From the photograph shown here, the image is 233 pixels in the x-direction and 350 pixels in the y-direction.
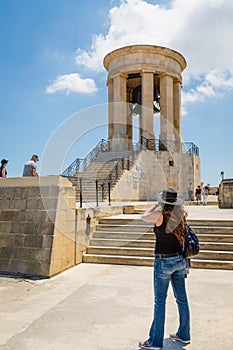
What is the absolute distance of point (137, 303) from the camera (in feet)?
14.1

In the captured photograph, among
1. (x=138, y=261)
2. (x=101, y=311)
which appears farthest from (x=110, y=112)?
(x=101, y=311)

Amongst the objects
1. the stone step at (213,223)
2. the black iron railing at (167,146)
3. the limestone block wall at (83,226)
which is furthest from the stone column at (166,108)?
the limestone block wall at (83,226)

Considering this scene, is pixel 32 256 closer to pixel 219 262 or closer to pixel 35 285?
pixel 35 285

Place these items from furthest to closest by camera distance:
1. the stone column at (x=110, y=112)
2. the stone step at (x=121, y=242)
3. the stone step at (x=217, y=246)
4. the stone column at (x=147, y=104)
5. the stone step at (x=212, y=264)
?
the stone column at (x=110, y=112), the stone column at (x=147, y=104), the stone step at (x=121, y=242), the stone step at (x=217, y=246), the stone step at (x=212, y=264)

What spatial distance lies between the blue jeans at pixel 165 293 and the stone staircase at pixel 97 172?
11.0 meters

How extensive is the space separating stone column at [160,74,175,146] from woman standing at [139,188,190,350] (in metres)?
20.1

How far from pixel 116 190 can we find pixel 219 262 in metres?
9.41

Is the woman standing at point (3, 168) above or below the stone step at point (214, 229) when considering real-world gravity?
above

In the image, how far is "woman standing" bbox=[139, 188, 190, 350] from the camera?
9.84ft

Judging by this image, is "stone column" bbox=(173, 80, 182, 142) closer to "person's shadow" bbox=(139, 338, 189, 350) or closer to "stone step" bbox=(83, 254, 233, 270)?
"stone step" bbox=(83, 254, 233, 270)

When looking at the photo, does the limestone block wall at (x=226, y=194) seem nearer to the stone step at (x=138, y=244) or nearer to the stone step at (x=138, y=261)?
the stone step at (x=138, y=244)

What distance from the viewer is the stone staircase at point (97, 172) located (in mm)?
15173

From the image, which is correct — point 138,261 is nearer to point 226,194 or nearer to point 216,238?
point 216,238

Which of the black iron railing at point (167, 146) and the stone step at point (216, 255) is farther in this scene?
the black iron railing at point (167, 146)
